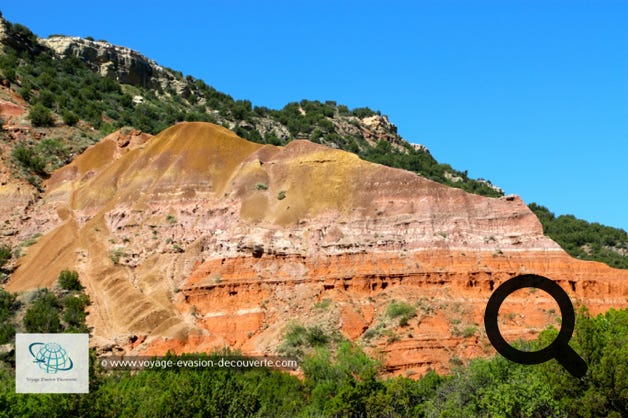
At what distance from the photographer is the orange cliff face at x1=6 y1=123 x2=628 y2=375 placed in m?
45.7

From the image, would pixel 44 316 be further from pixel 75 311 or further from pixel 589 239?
pixel 589 239

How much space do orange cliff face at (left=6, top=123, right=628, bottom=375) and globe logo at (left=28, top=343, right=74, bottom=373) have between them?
17.4 meters

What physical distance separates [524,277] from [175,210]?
4960cm

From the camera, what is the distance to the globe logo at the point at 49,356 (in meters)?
27.5

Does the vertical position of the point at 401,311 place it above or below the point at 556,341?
above

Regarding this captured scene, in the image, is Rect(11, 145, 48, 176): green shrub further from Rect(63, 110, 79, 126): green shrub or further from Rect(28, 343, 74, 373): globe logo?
Rect(28, 343, 74, 373): globe logo

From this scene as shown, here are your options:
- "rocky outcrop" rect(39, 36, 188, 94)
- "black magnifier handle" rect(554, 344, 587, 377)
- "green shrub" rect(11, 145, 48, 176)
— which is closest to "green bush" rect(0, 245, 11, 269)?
"green shrub" rect(11, 145, 48, 176)

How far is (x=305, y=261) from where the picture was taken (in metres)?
50.3

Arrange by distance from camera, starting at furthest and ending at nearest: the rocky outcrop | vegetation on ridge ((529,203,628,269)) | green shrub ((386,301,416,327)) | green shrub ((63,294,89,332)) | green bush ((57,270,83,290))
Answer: the rocky outcrop → vegetation on ridge ((529,203,628,269)) → green bush ((57,270,83,290)) → green shrub ((63,294,89,332)) → green shrub ((386,301,416,327))

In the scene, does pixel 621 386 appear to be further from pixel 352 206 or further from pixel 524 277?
pixel 352 206

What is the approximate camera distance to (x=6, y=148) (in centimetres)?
7250

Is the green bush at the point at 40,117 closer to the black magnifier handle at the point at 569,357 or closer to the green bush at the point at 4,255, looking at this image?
the green bush at the point at 4,255

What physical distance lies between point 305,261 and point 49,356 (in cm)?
2452

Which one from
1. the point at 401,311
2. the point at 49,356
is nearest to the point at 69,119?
the point at 401,311
